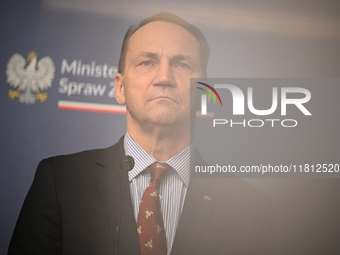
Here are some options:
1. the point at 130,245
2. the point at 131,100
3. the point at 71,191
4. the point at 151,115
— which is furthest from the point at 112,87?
the point at 130,245

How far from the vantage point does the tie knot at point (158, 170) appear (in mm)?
1682

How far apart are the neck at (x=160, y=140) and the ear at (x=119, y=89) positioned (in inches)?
8.3

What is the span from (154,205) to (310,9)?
4.84ft

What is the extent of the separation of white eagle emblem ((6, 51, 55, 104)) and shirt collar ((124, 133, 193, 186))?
24.1 inches

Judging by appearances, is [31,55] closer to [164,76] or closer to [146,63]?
[146,63]

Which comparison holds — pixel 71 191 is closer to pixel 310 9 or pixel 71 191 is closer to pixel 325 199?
pixel 325 199

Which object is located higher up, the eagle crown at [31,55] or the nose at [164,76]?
the eagle crown at [31,55]

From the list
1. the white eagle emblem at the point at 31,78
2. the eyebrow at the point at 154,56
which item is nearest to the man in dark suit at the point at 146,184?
the eyebrow at the point at 154,56

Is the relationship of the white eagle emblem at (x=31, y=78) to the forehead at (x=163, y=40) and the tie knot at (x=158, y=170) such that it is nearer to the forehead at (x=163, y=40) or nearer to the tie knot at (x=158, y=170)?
the forehead at (x=163, y=40)

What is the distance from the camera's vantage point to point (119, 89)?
1867 millimetres

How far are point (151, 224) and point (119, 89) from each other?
30.0 inches

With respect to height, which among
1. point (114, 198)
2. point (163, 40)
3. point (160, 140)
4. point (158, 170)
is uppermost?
point (163, 40)

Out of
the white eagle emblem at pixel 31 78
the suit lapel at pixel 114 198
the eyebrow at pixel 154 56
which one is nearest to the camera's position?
the suit lapel at pixel 114 198

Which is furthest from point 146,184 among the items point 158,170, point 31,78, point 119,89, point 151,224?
point 31,78
